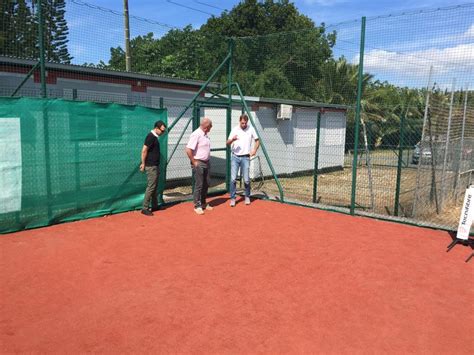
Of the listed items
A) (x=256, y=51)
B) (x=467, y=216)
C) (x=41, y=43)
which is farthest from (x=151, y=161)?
(x=467, y=216)

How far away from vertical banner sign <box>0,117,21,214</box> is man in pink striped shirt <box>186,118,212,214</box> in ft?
9.00

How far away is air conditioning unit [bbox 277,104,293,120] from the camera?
13.3 m

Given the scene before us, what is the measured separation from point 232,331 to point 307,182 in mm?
10292

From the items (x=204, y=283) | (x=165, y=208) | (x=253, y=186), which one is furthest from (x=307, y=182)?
(x=204, y=283)

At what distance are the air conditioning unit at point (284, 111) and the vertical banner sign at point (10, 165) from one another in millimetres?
9015

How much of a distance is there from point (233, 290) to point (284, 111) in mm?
9980

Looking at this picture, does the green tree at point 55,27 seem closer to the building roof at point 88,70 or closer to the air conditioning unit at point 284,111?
the building roof at point 88,70

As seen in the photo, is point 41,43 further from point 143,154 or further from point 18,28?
point 143,154

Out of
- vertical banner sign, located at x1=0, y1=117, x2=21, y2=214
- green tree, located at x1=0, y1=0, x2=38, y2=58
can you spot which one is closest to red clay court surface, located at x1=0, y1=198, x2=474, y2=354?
vertical banner sign, located at x1=0, y1=117, x2=21, y2=214

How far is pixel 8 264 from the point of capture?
15.3 ft

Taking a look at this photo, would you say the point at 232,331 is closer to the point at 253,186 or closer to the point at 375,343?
the point at 375,343

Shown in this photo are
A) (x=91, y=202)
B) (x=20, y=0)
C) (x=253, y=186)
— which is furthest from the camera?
(x=253, y=186)

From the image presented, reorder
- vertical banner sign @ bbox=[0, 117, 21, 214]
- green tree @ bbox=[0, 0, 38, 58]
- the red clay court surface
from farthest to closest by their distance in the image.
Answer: green tree @ bbox=[0, 0, 38, 58], vertical banner sign @ bbox=[0, 117, 21, 214], the red clay court surface

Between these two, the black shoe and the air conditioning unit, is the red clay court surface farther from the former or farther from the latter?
the air conditioning unit
